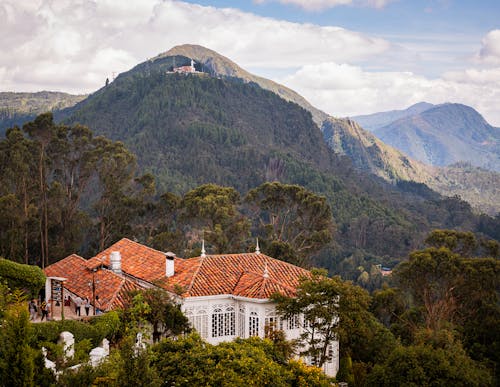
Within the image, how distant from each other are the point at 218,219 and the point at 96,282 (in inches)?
698

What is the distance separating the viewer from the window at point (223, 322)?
26.1 metres

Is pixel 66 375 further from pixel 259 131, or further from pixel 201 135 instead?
pixel 259 131

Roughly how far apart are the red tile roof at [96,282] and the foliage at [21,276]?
218 centimetres

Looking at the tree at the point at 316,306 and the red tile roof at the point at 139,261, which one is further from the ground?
the red tile roof at the point at 139,261

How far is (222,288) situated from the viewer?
87.6 ft

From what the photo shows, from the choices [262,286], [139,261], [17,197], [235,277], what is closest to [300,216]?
[139,261]

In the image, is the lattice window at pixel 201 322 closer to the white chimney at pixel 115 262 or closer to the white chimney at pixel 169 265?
the white chimney at pixel 169 265

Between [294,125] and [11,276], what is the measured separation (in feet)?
495

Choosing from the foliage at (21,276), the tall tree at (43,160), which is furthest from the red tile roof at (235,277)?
the tall tree at (43,160)

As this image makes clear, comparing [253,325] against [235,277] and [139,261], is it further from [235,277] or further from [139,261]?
[139,261]

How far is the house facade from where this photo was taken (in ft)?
83.8

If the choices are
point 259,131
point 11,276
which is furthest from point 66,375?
point 259,131

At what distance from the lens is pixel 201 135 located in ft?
441

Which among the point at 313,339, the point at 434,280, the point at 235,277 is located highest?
the point at 235,277
